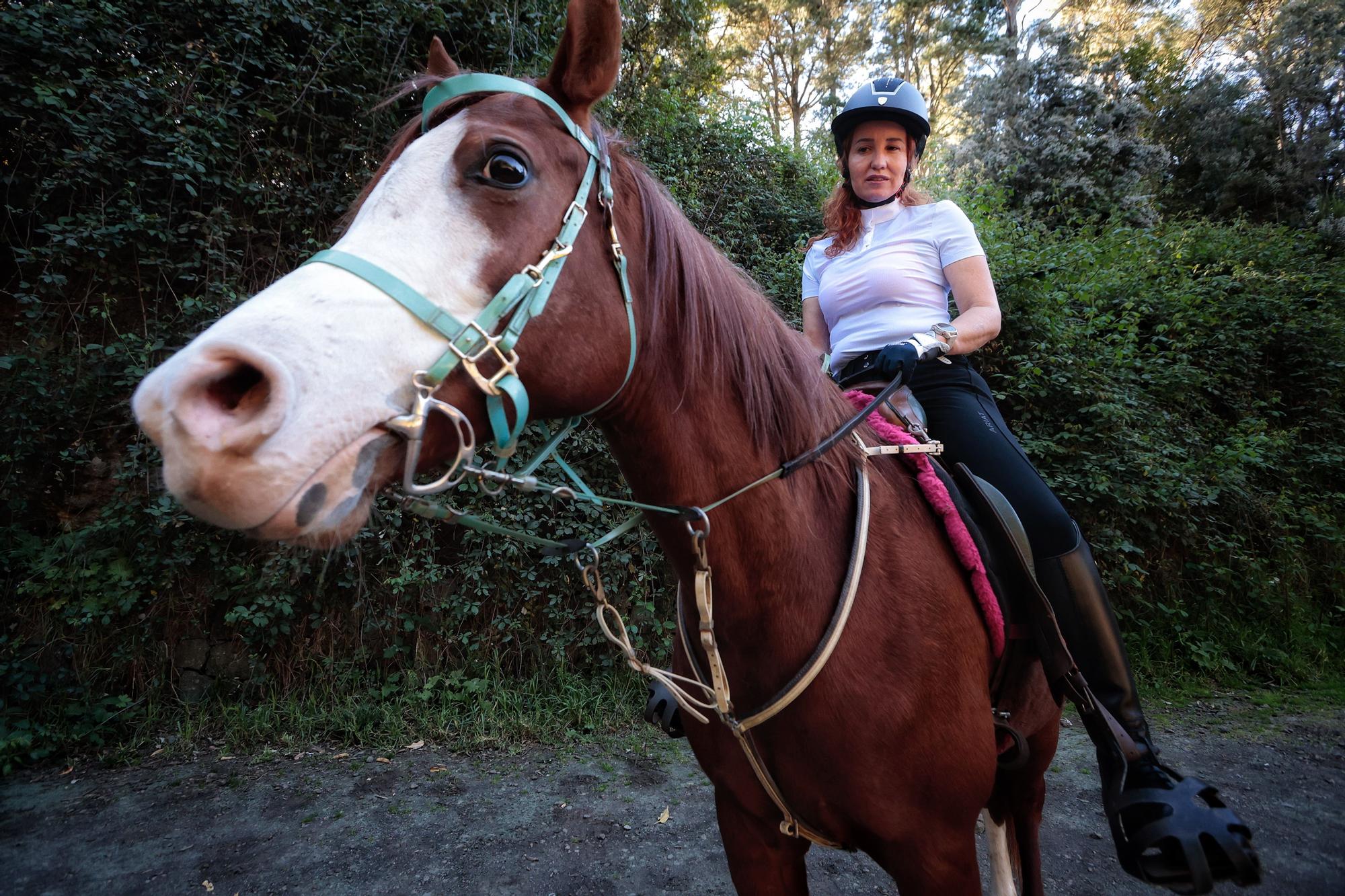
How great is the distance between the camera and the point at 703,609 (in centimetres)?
142

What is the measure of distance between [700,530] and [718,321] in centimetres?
46

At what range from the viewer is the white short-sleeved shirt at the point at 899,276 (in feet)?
6.90

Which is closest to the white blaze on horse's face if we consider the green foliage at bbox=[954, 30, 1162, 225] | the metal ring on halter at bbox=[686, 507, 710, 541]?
the metal ring on halter at bbox=[686, 507, 710, 541]

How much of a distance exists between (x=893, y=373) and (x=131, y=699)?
4.84m

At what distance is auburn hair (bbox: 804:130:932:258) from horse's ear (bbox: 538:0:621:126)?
4.11ft

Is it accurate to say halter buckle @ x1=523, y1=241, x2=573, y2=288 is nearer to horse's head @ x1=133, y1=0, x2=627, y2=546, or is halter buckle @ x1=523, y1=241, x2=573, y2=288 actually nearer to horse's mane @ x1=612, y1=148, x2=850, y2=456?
horse's head @ x1=133, y1=0, x2=627, y2=546

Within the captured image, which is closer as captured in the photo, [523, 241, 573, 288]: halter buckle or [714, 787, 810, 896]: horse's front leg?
[523, 241, 573, 288]: halter buckle

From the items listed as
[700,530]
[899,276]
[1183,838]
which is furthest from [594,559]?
[1183,838]

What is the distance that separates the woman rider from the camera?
1632 millimetres

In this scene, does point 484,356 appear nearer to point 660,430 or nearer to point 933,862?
point 660,430

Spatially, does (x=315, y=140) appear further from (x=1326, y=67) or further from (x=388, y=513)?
(x=1326, y=67)

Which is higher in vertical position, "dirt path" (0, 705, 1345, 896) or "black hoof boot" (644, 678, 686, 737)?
"black hoof boot" (644, 678, 686, 737)

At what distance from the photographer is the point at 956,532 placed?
5.69 ft

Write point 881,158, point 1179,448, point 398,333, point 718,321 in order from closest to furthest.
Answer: point 398,333 < point 718,321 < point 881,158 < point 1179,448
